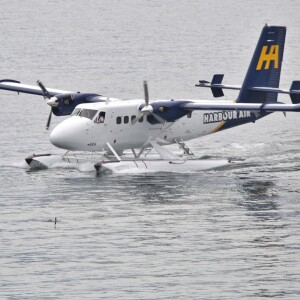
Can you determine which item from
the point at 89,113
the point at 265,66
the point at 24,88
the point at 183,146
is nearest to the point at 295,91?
the point at 265,66

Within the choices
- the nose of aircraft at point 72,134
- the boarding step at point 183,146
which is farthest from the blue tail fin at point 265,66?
the nose of aircraft at point 72,134

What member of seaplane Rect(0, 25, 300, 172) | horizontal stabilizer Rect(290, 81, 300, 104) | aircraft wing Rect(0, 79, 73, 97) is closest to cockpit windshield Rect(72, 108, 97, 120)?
seaplane Rect(0, 25, 300, 172)

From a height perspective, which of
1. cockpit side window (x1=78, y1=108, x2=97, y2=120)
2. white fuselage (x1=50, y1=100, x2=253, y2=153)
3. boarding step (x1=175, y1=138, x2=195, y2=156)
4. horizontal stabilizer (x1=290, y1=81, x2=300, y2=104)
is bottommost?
boarding step (x1=175, y1=138, x2=195, y2=156)

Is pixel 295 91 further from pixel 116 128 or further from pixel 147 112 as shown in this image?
pixel 116 128

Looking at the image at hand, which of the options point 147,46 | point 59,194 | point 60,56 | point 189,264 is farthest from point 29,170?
point 147,46

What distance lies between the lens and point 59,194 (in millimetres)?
64250

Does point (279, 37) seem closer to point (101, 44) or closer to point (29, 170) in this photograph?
point (29, 170)

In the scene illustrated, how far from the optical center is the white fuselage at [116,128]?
68812 mm

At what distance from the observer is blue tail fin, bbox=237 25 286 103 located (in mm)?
76062

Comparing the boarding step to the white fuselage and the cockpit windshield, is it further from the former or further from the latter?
the cockpit windshield

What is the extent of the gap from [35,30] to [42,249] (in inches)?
5484

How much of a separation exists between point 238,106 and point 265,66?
295 inches

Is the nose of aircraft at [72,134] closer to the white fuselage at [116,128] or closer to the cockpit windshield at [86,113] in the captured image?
the white fuselage at [116,128]

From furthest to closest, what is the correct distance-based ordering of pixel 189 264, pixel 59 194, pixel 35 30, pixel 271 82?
pixel 35 30 → pixel 271 82 → pixel 59 194 → pixel 189 264
